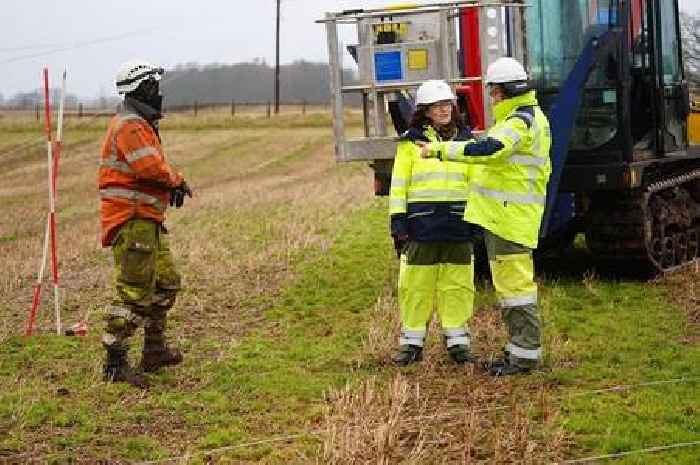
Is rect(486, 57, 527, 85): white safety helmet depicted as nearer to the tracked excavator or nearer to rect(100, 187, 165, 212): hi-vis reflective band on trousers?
the tracked excavator

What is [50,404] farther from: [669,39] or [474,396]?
[669,39]

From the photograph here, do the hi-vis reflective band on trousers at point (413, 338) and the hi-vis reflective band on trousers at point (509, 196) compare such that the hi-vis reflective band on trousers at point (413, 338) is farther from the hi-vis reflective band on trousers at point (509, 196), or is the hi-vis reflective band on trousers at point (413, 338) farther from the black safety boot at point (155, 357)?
the black safety boot at point (155, 357)

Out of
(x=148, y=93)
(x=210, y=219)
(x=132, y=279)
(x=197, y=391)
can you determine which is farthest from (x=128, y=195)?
(x=210, y=219)

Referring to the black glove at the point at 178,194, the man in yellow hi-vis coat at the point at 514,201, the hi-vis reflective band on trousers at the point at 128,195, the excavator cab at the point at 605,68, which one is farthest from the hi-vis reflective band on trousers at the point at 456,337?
the excavator cab at the point at 605,68

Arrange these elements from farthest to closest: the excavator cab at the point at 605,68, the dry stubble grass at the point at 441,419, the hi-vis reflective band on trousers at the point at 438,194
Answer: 1. the excavator cab at the point at 605,68
2. the hi-vis reflective band on trousers at the point at 438,194
3. the dry stubble grass at the point at 441,419

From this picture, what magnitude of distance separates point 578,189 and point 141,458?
5739 mm

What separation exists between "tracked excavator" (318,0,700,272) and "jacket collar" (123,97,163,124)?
225 cm

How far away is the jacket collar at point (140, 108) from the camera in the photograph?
7.68 m

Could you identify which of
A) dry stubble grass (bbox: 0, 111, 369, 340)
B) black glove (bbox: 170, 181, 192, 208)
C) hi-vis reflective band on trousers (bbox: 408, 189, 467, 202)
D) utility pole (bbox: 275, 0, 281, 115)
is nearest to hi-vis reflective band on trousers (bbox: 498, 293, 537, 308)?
hi-vis reflective band on trousers (bbox: 408, 189, 467, 202)

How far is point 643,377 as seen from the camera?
736cm

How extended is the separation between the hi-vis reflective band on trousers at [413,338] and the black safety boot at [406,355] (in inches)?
0.9

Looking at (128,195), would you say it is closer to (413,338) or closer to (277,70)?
(413,338)

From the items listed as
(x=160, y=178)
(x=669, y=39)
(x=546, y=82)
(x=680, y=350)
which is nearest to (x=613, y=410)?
(x=680, y=350)

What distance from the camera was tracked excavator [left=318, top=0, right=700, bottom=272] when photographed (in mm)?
9508
